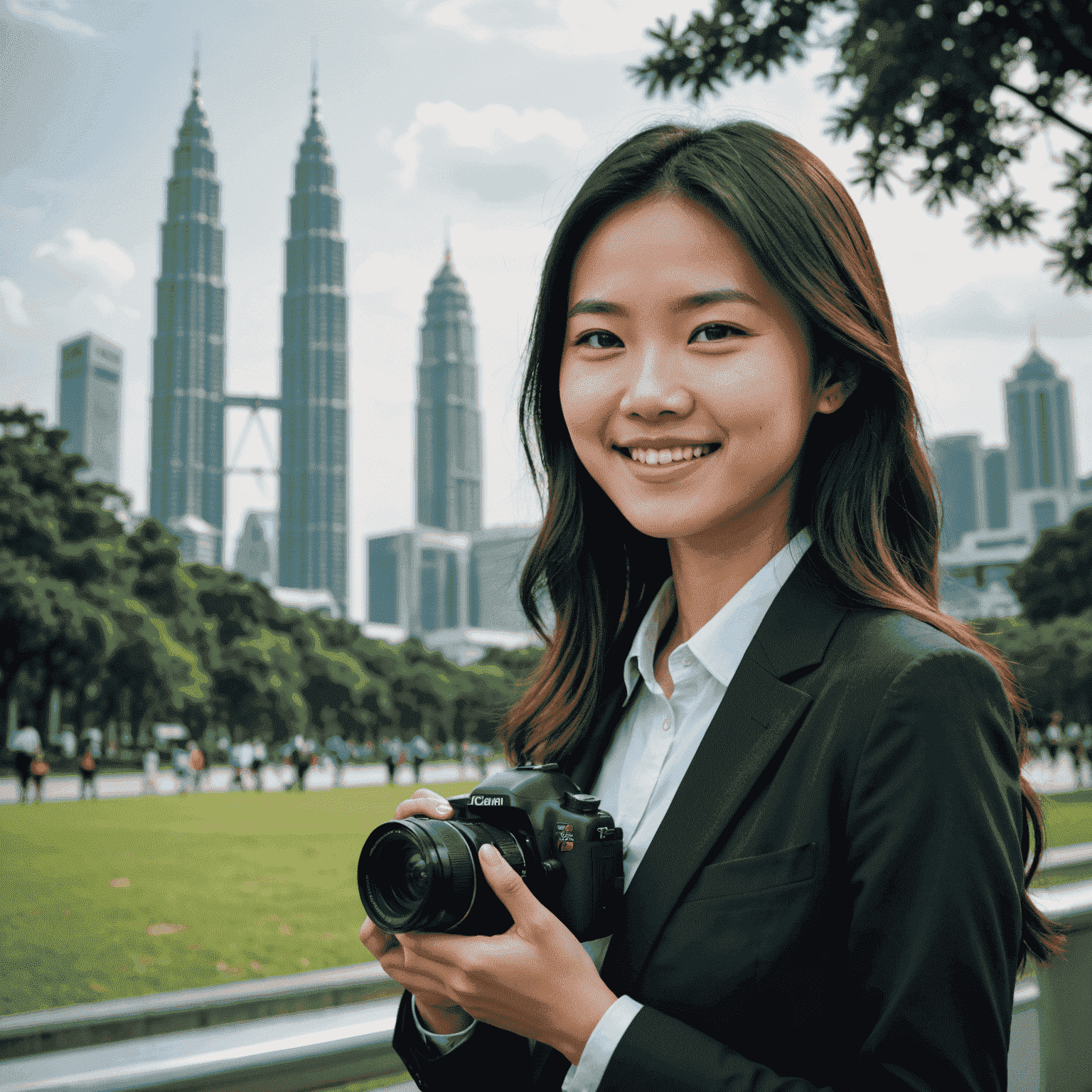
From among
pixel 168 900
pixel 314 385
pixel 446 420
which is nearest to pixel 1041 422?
pixel 446 420

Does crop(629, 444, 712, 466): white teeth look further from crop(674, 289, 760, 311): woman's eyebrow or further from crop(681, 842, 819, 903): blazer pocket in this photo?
crop(681, 842, 819, 903): blazer pocket

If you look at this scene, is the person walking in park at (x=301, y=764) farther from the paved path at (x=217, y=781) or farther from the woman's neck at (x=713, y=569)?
the woman's neck at (x=713, y=569)

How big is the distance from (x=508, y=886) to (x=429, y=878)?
0.10 meters

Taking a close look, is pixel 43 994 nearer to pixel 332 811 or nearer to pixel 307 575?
A: pixel 332 811

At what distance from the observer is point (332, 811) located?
70.0ft

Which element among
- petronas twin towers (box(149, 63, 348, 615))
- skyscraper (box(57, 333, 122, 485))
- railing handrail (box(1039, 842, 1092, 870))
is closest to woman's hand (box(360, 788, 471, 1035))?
railing handrail (box(1039, 842, 1092, 870))

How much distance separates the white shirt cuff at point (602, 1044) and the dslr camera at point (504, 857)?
0.14 m

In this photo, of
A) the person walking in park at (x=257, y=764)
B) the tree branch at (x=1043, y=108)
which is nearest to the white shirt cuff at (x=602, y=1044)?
the tree branch at (x=1043, y=108)

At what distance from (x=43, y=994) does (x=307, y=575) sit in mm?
171277

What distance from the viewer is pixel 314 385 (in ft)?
591

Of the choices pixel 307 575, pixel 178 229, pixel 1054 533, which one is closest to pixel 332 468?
pixel 307 575

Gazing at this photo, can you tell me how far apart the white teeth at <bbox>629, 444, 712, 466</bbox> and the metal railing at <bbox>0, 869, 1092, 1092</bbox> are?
42.1 inches

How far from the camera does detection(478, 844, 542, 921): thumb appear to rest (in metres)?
1.38

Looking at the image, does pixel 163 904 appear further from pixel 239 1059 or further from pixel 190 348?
pixel 190 348
